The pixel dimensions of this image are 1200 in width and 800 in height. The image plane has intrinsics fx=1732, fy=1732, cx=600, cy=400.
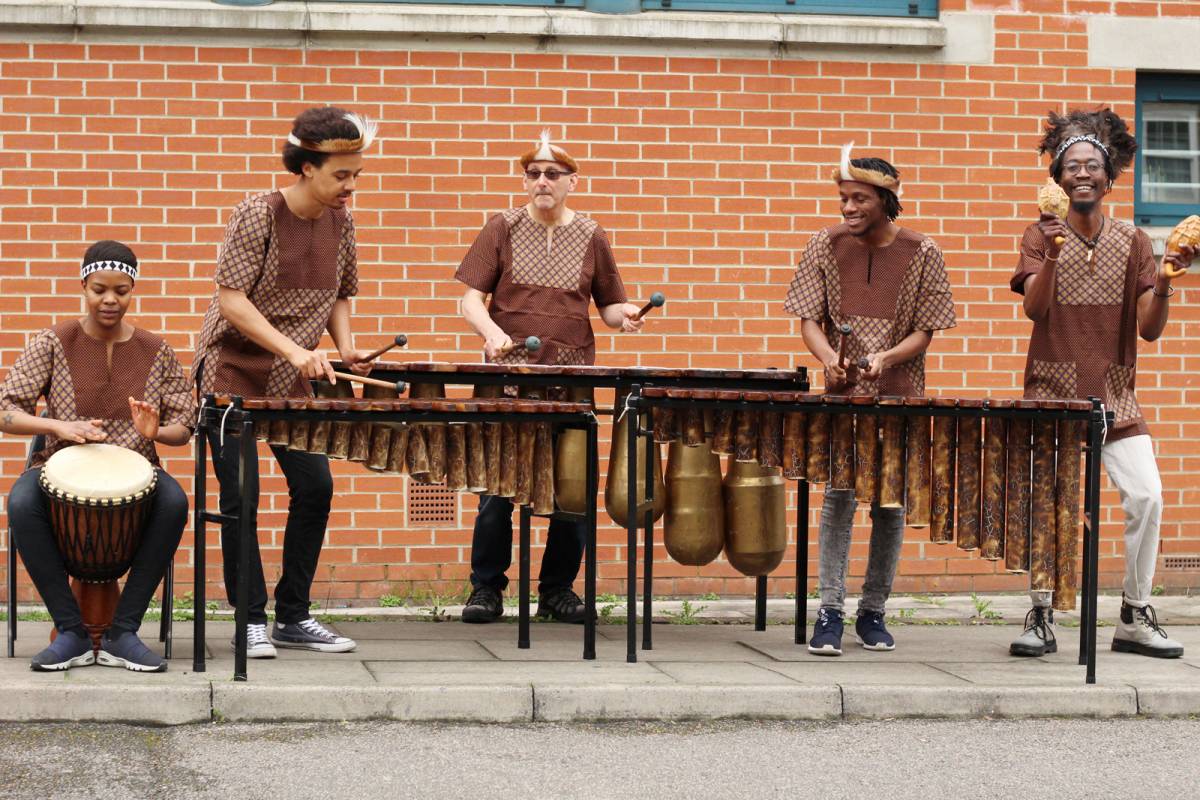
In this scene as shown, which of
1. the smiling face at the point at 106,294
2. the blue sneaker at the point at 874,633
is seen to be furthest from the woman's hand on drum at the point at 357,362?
the blue sneaker at the point at 874,633

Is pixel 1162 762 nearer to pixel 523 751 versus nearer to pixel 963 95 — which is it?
pixel 523 751

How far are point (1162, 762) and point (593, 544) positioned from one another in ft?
7.15

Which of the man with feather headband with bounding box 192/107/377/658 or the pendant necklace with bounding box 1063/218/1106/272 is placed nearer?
the man with feather headband with bounding box 192/107/377/658

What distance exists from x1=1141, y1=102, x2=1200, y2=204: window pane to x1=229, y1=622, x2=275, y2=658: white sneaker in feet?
17.6

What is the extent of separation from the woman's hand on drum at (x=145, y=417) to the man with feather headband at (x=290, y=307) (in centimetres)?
24

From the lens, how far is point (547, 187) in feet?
24.1

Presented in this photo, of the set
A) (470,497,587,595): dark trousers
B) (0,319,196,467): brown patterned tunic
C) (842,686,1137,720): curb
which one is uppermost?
(0,319,196,467): brown patterned tunic

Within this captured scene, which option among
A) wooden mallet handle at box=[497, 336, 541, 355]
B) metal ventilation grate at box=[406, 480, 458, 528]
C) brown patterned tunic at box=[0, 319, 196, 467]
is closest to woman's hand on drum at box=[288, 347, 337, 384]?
brown patterned tunic at box=[0, 319, 196, 467]

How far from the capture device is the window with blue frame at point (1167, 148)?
909cm

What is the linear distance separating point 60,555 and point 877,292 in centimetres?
323

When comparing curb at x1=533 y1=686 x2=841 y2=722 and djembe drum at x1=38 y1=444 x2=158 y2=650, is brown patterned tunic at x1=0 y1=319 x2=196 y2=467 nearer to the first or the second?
djembe drum at x1=38 y1=444 x2=158 y2=650

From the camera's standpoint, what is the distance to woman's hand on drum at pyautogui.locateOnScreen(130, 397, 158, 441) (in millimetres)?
6102

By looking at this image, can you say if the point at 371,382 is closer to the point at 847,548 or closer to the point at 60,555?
the point at 60,555

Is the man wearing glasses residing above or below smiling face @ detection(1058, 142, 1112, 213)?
below
